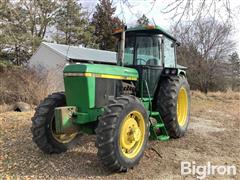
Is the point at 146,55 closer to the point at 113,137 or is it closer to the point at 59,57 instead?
the point at 113,137

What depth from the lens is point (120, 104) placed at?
13.6ft

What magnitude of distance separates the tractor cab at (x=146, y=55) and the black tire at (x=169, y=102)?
0.17 m

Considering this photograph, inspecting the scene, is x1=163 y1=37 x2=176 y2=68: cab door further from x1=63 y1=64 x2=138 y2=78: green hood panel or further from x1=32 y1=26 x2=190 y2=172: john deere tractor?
x1=63 y1=64 x2=138 y2=78: green hood panel

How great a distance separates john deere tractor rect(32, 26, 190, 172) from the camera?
A: 4051mm

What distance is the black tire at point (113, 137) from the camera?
3.86 metres

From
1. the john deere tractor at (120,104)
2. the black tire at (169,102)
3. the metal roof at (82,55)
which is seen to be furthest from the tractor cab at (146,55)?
the metal roof at (82,55)

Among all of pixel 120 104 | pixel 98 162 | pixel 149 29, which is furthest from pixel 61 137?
pixel 149 29

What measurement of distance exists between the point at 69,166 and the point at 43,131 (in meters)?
0.74

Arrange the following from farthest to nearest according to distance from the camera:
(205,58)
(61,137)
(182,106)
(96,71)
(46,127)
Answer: (205,58), (182,106), (61,137), (46,127), (96,71)

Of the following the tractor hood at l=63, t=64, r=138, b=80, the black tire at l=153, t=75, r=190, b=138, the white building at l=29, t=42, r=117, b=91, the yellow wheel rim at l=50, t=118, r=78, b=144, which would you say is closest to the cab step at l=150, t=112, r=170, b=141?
the black tire at l=153, t=75, r=190, b=138

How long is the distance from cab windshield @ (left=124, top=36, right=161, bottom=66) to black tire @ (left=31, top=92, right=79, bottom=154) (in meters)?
1.88

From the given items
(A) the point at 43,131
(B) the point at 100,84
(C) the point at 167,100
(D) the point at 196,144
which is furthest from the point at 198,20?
(A) the point at 43,131

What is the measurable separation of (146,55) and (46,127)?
8.63 feet

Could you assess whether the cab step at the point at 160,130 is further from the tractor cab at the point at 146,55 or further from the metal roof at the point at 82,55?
the metal roof at the point at 82,55
